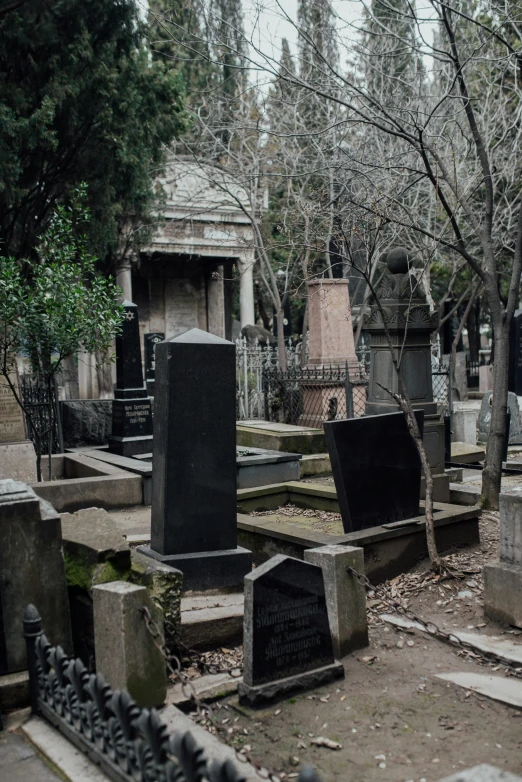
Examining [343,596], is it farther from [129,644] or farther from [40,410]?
[40,410]

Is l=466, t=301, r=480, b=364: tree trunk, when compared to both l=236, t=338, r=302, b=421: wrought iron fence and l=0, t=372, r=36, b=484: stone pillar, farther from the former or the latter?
l=0, t=372, r=36, b=484: stone pillar

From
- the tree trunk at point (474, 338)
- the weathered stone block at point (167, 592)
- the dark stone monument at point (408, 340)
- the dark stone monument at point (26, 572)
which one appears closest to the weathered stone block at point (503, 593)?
the weathered stone block at point (167, 592)

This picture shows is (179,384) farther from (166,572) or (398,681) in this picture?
(398,681)

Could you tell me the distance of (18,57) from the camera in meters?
14.4

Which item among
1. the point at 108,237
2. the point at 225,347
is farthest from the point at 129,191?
the point at 225,347

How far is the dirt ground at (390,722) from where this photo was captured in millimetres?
3848

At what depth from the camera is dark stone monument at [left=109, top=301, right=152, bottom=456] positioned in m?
13.2

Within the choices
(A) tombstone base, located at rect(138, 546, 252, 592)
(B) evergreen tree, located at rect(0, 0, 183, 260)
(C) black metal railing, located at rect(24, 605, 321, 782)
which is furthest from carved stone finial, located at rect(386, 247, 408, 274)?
(B) evergreen tree, located at rect(0, 0, 183, 260)

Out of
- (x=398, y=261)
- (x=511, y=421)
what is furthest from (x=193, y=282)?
(x=398, y=261)

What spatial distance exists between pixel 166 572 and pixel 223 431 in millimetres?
1499

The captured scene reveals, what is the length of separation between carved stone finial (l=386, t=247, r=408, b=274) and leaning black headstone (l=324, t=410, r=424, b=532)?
3171mm

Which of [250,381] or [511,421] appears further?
[250,381]

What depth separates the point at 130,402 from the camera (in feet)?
44.7

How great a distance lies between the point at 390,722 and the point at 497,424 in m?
4.92
